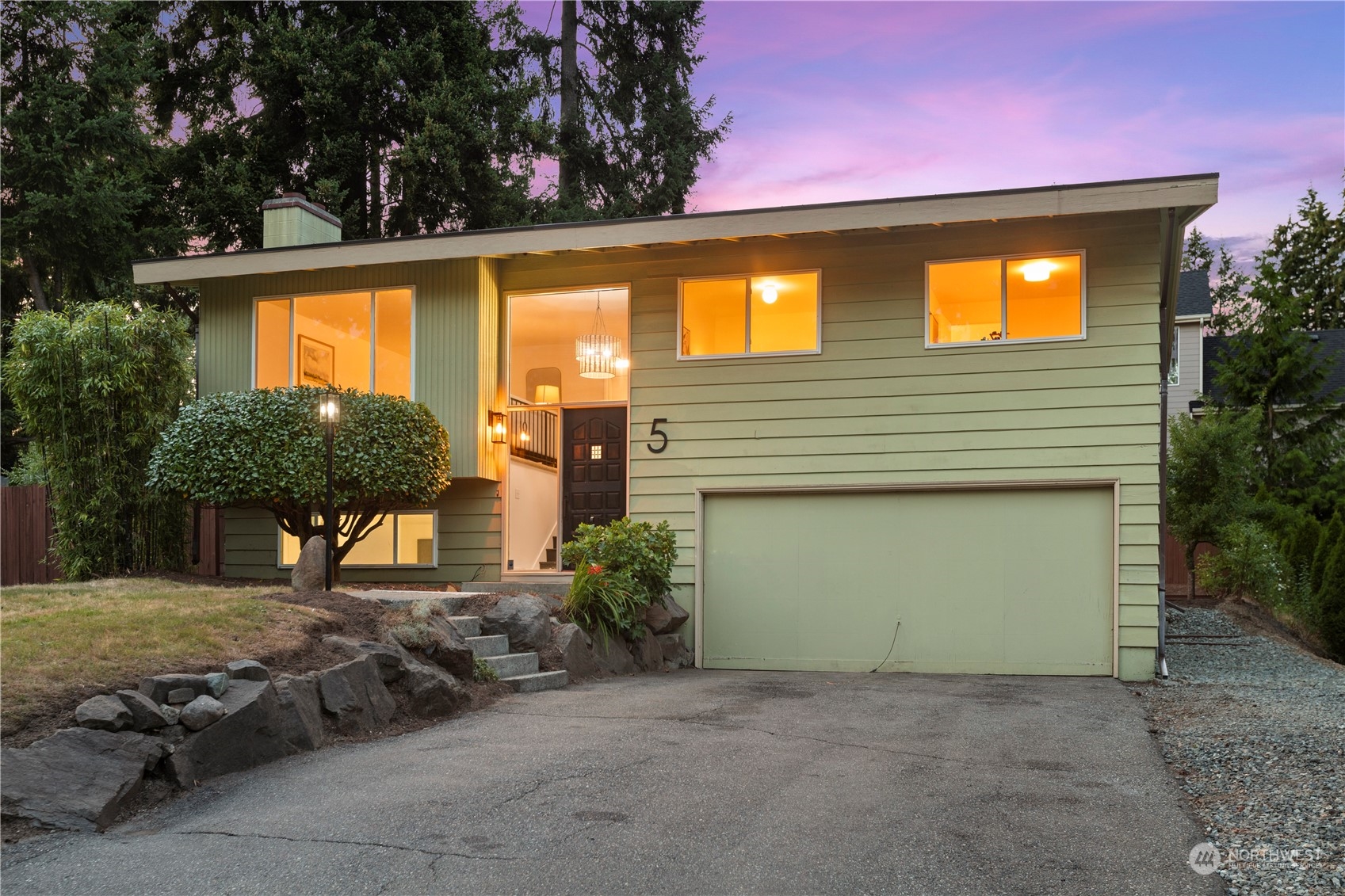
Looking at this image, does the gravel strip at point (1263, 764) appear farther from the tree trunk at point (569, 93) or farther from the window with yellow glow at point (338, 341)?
the tree trunk at point (569, 93)

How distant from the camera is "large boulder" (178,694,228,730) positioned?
5.29 meters

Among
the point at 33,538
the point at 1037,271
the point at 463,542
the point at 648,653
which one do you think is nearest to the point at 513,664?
the point at 648,653

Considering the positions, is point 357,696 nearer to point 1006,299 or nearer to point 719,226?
point 719,226

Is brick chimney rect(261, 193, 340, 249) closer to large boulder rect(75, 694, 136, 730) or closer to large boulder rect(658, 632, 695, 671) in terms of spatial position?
large boulder rect(658, 632, 695, 671)

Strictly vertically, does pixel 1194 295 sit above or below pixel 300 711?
above

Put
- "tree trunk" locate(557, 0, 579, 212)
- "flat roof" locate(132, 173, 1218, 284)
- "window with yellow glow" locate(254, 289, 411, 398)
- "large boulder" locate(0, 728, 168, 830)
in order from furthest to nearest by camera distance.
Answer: "tree trunk" locate(557, 0, 579, 212), "window with yellow glow" locate(254, 289, 411, 398), "flat roof" locate(132, 173, 1218, 284), "large boulder" locate(0, 728, 168, 830)

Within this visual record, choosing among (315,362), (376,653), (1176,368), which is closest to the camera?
(376,653)

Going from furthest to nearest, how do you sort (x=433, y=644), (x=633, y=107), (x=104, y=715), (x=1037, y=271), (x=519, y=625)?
(x=633, y=107), (x=1037, y=271), (x=519, y=625), (x=433, y=644), (x=104, y=715)

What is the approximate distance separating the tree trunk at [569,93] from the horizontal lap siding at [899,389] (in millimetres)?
12604

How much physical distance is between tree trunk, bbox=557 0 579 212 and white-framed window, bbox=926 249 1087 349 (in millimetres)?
14168

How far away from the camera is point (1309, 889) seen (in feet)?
11.9

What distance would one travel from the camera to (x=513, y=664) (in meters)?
8.46

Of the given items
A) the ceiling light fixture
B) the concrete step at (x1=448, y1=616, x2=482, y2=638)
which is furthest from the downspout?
the concrete step at (x1=448, y1=616, x2=482, y2=638)

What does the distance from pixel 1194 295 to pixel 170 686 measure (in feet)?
81.5
